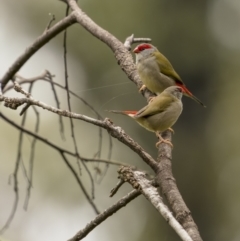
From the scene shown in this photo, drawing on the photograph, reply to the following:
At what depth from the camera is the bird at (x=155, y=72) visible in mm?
3188

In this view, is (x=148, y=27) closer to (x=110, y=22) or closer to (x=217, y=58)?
(x=110, y=22)

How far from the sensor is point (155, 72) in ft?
11.4

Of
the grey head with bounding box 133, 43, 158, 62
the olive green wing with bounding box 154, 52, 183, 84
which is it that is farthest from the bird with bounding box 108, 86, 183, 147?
the grey head with bounding box 133, 43, 158, 62

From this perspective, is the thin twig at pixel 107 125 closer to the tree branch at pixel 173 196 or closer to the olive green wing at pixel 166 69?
the tree branch at pixel 173 196

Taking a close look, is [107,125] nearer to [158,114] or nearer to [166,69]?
[158,114]

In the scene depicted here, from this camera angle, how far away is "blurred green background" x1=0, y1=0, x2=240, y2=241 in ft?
26.3

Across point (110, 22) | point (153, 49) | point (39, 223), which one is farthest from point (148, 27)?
point (153, 49)

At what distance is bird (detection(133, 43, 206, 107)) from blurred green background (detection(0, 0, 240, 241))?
3.38m

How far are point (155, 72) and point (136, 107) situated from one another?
3.75m

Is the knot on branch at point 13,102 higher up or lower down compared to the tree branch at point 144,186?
higher up

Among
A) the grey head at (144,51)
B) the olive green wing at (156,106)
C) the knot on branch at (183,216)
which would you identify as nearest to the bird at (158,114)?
the olive green wing at (156,106)

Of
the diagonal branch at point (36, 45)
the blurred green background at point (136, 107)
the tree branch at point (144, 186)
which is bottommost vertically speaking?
the tree branch at point (144, 186)

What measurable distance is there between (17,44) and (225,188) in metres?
4.61

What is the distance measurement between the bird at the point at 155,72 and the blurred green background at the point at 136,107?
3.38m
